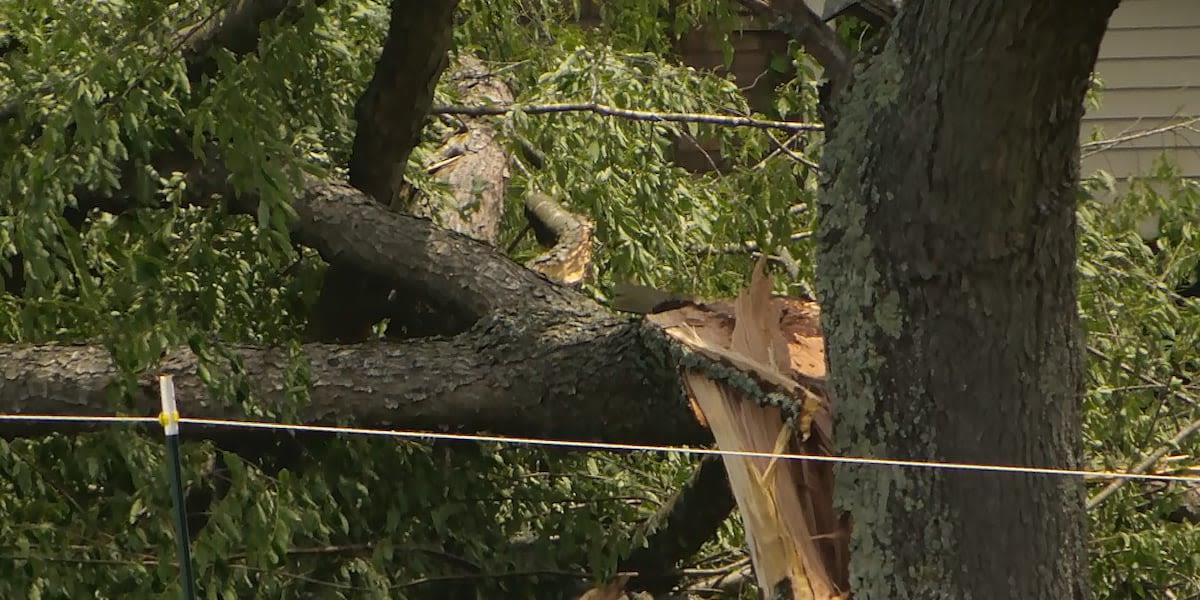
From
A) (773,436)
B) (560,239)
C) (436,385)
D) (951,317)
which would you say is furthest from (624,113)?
(951,317)

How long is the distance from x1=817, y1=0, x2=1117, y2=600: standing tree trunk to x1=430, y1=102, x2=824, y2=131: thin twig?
2.77 ft

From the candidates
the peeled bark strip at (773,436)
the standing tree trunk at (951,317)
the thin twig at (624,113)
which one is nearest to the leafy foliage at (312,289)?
the thin twig at (624,113)

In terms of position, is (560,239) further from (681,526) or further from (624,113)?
(681,526)

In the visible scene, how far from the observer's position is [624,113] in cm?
379

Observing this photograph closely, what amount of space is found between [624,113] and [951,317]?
168 cm

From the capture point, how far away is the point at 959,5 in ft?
6.77

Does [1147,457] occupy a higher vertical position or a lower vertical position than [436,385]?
lower

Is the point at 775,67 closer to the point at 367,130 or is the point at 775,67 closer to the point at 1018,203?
the point at 367,130

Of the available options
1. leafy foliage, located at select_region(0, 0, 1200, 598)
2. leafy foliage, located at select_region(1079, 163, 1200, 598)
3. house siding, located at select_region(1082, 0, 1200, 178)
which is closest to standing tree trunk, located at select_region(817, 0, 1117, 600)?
leafy foliage, located at select_region(0, 0, 1200, 598)

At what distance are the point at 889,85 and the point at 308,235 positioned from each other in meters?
1.91

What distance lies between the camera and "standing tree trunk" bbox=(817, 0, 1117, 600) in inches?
84.8

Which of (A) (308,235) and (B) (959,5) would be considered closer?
(B) (959,5)

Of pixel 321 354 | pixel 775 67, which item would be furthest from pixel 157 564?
pixel 775 67

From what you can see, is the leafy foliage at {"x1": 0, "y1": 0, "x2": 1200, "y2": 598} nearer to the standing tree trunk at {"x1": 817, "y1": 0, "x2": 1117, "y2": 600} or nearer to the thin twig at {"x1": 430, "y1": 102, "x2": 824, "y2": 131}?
the thin twig at {"x1": 430, "y1": 102, "x2": 824, "y2": 131}
